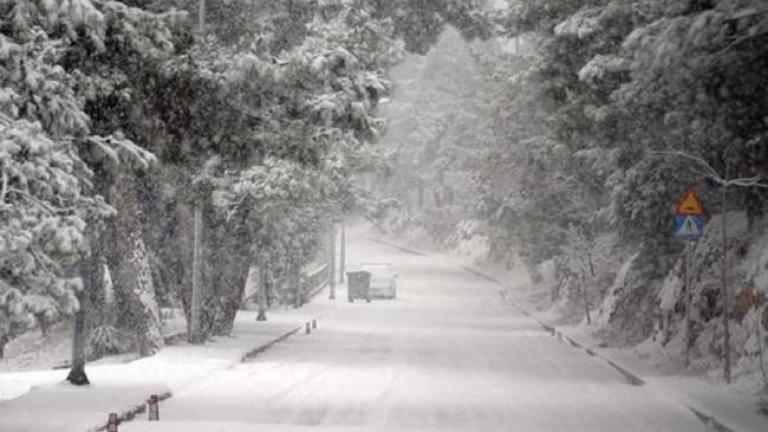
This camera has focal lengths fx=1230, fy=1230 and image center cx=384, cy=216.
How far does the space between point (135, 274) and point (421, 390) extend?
363 inches

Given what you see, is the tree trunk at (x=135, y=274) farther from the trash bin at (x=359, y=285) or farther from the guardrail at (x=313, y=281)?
the trash bin at (x=359, y=285)

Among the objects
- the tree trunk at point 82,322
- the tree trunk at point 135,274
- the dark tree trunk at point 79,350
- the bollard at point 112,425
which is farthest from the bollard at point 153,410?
the tree trunk at point 135,274

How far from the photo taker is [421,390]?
66.4 ft

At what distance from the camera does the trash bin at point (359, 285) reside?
199 feet

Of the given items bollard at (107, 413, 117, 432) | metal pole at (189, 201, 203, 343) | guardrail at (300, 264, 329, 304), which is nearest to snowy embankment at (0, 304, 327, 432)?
metal pole at (189, 201, 203, 343)

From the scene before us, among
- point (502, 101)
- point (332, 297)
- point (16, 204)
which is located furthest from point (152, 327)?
point (332, 297)

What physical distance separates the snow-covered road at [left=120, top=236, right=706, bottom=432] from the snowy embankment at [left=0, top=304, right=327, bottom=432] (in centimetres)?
49

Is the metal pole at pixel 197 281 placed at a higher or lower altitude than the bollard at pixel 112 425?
higher

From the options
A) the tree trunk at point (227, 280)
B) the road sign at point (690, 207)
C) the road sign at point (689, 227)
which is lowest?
the tree trunk at point (227, 280)

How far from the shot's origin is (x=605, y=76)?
68.0 ft

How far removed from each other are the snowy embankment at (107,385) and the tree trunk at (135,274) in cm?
61

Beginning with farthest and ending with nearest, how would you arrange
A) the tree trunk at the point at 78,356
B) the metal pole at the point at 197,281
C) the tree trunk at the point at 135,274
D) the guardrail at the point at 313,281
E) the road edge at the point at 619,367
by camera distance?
the guardrail at the point at 313,281, the metal pole at the point at 197,281, the tree trunk at the point at 135,274, the tree trunk at the point at 78,356, the road edge at the point at 619,367

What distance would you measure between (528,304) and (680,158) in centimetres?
3223

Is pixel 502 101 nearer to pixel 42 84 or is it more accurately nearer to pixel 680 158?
pixel 680 158
